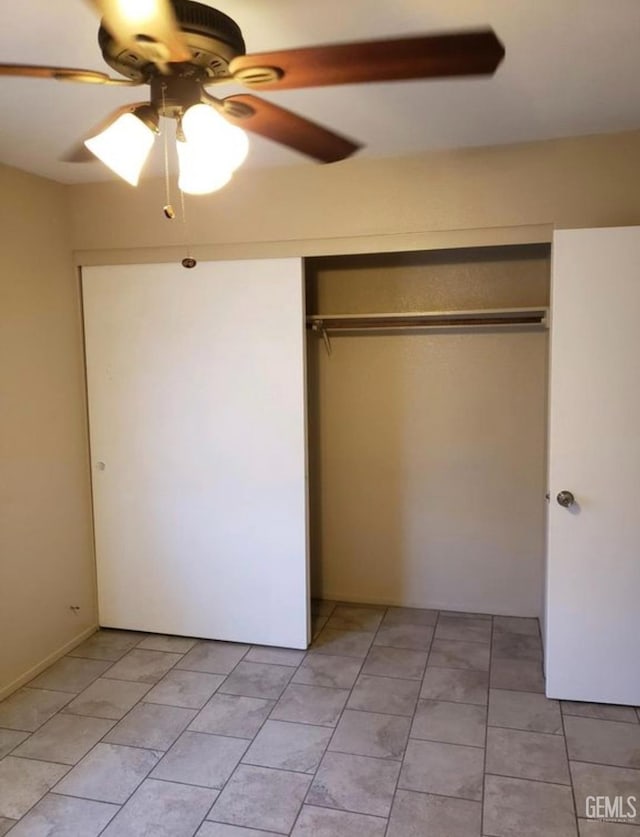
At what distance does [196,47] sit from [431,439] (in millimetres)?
2644

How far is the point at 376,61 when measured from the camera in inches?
54.8

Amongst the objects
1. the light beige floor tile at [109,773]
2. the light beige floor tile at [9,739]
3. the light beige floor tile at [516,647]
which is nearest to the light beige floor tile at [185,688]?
the light beige floor tile at [109,773]

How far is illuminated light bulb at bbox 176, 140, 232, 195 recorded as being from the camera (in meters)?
1.49

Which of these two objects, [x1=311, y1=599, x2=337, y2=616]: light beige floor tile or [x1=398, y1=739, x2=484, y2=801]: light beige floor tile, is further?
[x1=311, y1=599, x2=337, y2=616]: light beige floor tile

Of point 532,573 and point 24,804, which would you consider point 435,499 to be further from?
point 24,804

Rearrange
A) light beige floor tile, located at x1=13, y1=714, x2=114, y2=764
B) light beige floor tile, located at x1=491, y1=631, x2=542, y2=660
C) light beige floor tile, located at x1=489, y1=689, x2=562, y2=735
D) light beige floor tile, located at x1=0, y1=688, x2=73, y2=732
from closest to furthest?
light beige floor tile, located at x1=13, y1=714, x2=114, y2=764
light beige floor tile, located at x1=489, y1=689, x2=562, y2=735
light beige floor tile, located at x1=0, y1=688, x2=73, y2=732
light beige floor tile, located at x1=491, y1=631, x2=542, y2=660

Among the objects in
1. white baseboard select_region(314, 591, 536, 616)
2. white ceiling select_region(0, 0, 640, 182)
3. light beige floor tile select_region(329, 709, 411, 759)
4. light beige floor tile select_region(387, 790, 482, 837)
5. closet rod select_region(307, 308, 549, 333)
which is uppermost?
white ceiling select_region(0, 0, 640, 182)

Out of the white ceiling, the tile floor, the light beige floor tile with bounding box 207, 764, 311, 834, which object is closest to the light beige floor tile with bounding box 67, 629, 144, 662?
the tile floor

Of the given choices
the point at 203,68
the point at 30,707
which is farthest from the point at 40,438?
the point at 203,68

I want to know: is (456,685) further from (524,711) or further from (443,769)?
(443,769)

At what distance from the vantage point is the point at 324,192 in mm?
3076

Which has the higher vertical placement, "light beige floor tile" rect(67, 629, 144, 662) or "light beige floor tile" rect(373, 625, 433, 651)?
"light beige floor tile" rect(373, 625, 433, 651)

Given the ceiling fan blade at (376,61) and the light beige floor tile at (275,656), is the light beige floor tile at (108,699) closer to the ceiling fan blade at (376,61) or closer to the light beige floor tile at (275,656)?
the light beige floor tile at (275,656)

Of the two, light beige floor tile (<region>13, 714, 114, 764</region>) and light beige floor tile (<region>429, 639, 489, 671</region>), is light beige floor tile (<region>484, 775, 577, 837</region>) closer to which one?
light beige floor tile (<region>429, 639, 489, 671</region>)
